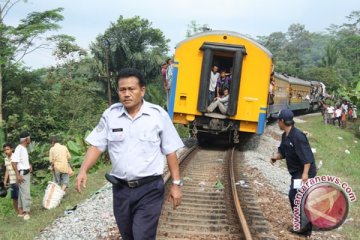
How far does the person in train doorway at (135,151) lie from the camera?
367 centimetres

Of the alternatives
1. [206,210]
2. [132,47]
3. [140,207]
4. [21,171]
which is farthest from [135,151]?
[132,47]

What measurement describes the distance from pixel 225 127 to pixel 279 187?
396cm

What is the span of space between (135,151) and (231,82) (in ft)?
30.4

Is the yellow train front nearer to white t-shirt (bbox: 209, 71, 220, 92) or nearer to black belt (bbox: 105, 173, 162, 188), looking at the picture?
white t-shirt (bbox: 209, 71, 220, 92)

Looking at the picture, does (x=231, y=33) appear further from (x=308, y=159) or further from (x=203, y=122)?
(x=308, y=159)

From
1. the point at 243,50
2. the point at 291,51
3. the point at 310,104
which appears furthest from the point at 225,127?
the point at 291,51

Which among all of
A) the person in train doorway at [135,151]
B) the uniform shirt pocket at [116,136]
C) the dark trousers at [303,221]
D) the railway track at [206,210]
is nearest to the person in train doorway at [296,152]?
the dark trousers at [303,221]

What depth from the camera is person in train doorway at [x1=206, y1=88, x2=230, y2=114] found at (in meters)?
13.1

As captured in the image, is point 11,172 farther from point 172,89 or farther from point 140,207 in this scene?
point 140,207

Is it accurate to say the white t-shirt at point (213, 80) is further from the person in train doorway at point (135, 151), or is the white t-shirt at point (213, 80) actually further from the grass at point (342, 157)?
the person in train doorway at point (135, 151)

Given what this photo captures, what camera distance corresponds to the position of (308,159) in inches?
227

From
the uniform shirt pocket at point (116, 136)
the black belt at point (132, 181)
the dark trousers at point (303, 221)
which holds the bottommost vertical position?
the dark trousers at point (303, 221)

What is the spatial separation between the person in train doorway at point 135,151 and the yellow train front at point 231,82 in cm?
900

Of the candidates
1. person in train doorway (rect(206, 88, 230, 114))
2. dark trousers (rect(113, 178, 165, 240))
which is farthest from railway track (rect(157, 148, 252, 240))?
person in train doorway (rect(206, 88, 230, 114))
